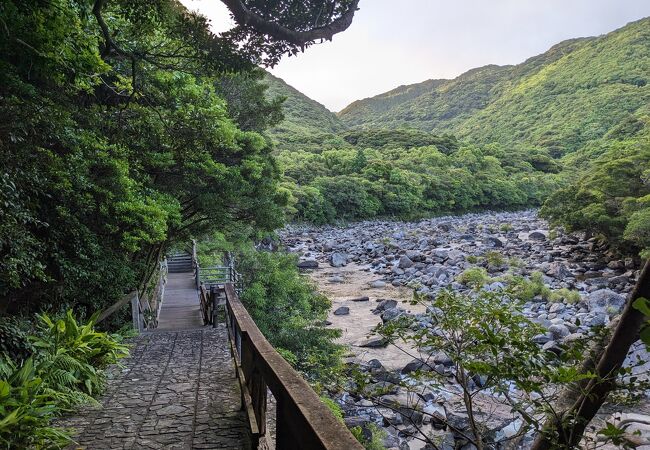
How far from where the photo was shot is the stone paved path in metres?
4.64

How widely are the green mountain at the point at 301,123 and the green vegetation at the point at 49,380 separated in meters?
68.5

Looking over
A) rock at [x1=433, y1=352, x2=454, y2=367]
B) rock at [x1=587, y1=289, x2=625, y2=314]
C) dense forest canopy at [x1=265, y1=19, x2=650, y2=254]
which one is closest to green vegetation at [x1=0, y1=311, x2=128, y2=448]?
rock at [x1=433, y1=352, x2=454, y2=367]

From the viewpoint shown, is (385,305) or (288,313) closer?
(288,313)

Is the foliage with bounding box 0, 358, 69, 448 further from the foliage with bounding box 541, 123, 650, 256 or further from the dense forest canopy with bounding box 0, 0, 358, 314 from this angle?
the foliage with bounding box 541, 123, 650, 256

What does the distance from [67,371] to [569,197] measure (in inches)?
1122

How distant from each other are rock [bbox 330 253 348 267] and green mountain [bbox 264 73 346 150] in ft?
152

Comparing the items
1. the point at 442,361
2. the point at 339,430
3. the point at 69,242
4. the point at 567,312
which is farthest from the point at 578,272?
the point at 339,430

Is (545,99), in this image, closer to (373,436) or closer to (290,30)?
(373,436)

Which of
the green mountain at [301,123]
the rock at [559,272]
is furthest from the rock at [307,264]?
the green mountain at [301,123]

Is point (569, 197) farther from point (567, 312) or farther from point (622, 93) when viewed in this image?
point (622, 93)

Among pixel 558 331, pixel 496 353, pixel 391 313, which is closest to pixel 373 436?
pixel 496 353

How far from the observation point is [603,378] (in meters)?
1.96

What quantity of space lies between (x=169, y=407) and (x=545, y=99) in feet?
442

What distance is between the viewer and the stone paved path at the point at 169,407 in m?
4.64
